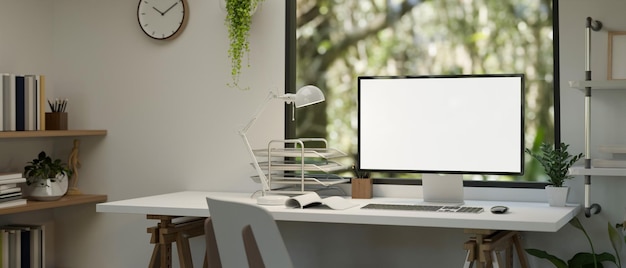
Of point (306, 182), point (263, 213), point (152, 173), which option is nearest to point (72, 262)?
point (152, 173)

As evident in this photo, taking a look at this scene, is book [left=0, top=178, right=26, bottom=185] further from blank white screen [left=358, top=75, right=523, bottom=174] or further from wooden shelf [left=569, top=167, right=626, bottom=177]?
wooden shelf [left=569, top=167, right=626, bottom=177]

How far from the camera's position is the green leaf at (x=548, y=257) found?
3232 millimetres

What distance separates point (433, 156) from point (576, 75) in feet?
2.27

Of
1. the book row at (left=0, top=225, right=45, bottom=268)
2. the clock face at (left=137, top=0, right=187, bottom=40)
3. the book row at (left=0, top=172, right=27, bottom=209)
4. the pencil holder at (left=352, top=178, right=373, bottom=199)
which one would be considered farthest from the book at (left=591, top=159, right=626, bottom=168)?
the book row at (left=0, top=225, right=45, bottom=268)

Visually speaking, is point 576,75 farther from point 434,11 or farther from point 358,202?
point 434,11

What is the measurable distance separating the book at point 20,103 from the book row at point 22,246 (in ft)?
1.67

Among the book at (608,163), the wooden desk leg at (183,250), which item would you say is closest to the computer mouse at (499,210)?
the book at (608,163)

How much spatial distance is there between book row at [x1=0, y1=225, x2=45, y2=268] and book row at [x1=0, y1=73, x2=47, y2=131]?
1.66 feet

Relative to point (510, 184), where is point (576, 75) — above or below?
above

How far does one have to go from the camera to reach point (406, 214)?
3014 mm

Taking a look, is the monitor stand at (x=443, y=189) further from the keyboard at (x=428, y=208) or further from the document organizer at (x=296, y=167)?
the document organizer at (x=296, y=167)

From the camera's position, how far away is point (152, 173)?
4.25m

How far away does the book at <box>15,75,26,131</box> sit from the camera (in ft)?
12.8

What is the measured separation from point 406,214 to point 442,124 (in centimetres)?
53
